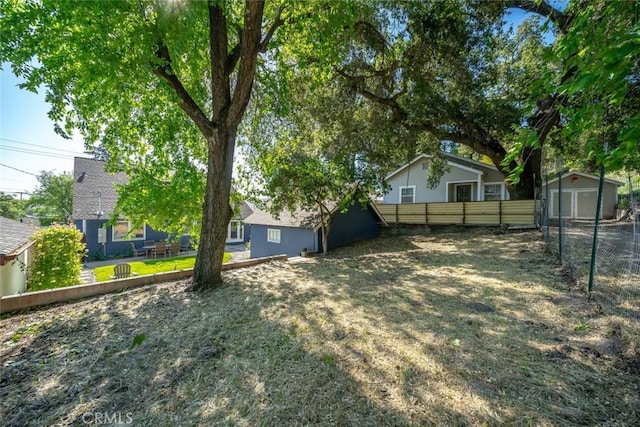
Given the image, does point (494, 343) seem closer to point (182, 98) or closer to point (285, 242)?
point (182, 98)

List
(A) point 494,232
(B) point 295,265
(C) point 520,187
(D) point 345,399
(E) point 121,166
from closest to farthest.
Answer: (D) point 345,399
(E) point 121,166
(B) point 295,265
(A) point 494,232
(C) point 520,187

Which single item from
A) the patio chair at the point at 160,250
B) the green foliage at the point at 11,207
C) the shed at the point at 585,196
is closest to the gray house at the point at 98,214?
the patio chair at the point at 160,250

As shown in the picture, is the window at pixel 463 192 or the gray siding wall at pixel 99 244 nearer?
the gray siding wall at pixel 99 244

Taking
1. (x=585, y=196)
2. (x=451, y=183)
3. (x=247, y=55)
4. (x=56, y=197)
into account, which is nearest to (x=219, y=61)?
(x=247, y=55)

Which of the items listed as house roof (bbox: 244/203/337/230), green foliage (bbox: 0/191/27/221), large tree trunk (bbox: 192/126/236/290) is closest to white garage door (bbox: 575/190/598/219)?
house roof (bbox: 244/203/337/230)

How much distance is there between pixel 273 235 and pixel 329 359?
→ 1193 cm

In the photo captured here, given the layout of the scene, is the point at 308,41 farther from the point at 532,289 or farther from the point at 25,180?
the point at 25,180

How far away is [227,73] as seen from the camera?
5152mm

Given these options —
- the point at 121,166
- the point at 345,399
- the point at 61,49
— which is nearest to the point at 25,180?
the point at 121,166

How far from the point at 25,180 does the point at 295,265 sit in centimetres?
3887

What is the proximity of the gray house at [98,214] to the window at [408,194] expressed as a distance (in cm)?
1065

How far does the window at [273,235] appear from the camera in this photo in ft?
46.2

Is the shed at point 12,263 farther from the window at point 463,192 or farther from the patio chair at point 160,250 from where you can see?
the window at point 463,192

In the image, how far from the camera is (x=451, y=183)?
16906 millimetres
